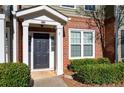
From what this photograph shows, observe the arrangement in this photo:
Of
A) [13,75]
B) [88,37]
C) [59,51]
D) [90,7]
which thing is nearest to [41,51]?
[59,51]

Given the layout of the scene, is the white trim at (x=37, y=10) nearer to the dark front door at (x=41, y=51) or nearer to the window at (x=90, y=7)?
the dark front door at (x=41, y=51)

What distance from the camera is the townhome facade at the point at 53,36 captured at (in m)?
11.2

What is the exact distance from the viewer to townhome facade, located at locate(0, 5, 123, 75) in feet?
36.9

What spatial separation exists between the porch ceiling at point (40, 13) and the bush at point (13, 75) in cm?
357

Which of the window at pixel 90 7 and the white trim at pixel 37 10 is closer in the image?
the white trim at pixel 37 10

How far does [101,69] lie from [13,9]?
588cm

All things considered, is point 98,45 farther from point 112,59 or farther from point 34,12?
point 34,12

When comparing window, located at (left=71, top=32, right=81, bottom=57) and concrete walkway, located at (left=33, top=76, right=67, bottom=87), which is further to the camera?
window, located at (left=71, top=32, right=81, bottom=57)

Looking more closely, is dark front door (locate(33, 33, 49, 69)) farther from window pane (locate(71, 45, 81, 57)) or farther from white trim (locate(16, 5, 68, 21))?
white trim (locate(16, 5, 68, 21))

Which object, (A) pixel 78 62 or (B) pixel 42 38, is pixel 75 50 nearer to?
(A) pixel 78 62

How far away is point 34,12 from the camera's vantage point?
11.3 meters

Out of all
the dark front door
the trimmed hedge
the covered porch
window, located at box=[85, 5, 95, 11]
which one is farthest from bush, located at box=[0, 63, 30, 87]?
window, located at box=[85, 5, 95, 11]

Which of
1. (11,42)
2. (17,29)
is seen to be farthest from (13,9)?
(11,42)

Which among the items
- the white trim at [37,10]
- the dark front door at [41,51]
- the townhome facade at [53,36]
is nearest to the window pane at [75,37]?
the townhome facade at [53,36]
